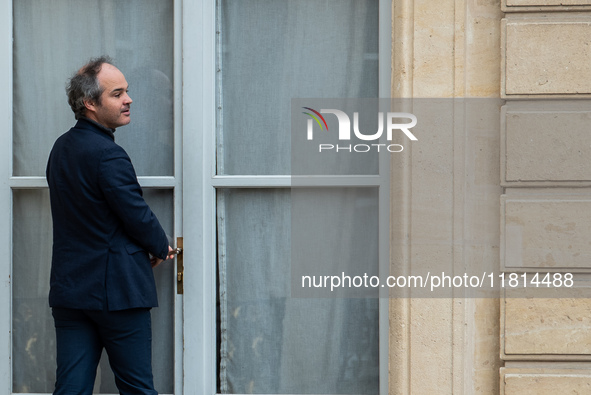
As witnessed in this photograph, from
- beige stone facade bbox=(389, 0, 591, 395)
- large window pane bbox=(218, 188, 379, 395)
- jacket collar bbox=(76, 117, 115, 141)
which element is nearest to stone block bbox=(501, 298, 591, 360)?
beige stone facade bbox=(389, 0, 591, 395)

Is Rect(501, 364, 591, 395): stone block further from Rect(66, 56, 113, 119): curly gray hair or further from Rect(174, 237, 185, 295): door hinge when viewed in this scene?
Rect(66, 56, 113, 119): curly gray hair

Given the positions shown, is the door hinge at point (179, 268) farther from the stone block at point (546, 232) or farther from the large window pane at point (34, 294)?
the stone block at point (546, 232)

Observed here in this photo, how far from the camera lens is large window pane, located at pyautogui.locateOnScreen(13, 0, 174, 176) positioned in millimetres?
2988

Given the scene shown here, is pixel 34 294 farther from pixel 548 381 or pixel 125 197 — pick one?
pixel 548 381

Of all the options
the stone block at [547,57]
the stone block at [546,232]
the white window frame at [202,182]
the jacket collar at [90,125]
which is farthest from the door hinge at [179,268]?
the stone block at [547,57]

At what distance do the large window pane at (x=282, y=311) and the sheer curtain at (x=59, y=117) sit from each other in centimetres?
29

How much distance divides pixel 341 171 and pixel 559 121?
3.08ft

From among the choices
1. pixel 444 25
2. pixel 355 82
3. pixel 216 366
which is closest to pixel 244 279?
pixel 216 366

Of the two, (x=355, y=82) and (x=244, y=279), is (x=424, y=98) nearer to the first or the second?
(x=355, y=82)

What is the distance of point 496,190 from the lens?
268cm

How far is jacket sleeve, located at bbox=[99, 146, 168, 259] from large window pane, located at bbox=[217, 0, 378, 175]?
1.86 ft

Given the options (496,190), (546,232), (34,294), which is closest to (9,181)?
(34,294)

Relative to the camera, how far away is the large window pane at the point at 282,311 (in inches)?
116

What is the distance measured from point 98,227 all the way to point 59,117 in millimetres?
802
